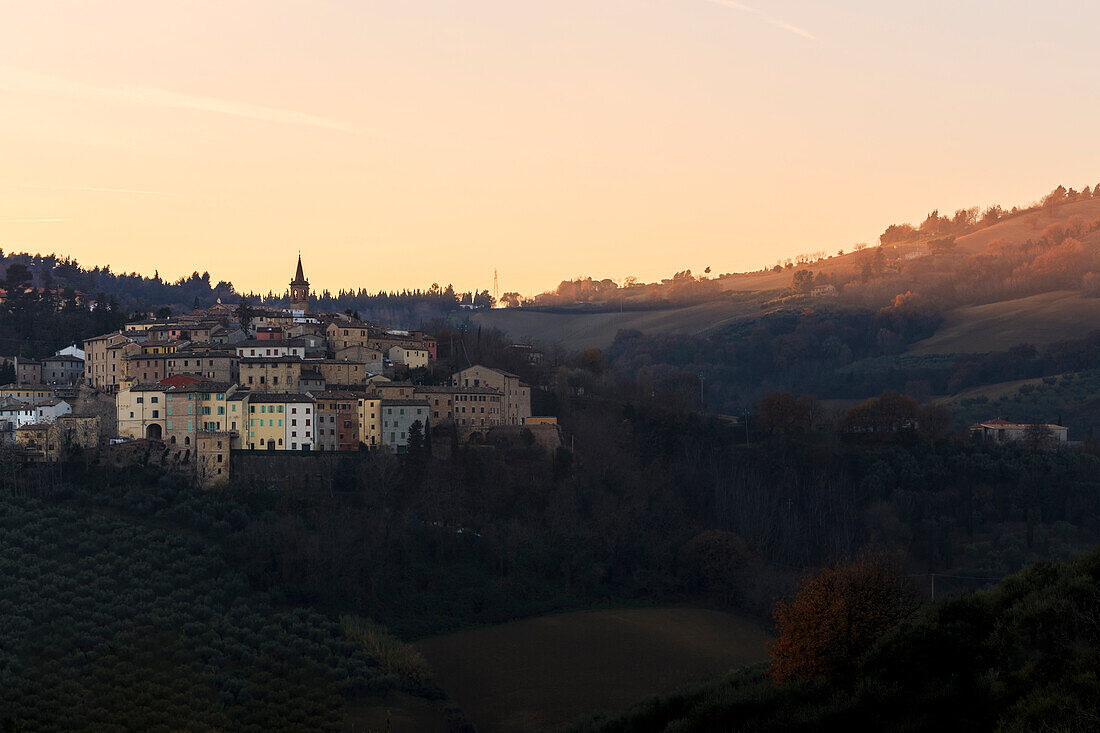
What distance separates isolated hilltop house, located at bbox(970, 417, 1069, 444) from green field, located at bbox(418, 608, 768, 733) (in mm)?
32402

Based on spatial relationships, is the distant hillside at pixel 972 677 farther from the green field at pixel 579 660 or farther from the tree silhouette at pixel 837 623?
the green field at pixel 579 660

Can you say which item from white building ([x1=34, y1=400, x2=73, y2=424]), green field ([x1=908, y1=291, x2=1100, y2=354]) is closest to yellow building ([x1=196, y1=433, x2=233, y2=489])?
white building ([x1=34, y1=400, x2=73, y2=424])

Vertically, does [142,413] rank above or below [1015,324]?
below

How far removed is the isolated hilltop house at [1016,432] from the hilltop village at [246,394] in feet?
108

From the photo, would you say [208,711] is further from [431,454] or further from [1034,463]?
[1034,463]

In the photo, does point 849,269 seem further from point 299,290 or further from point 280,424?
point 280,424

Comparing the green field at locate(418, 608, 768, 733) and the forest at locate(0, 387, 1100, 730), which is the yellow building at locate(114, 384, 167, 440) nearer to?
the forest at locate(0, 387, 1100, 730)

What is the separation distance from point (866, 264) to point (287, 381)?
129111 millimetres

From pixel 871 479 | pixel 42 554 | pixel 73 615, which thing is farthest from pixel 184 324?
pixel 871 479

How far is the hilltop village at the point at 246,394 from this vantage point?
2119 inches

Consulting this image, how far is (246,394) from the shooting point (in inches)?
2189

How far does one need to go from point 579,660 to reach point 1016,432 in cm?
4540

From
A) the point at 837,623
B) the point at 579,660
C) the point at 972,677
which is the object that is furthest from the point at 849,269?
the point at 972,677

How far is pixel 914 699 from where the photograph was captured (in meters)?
23.4
